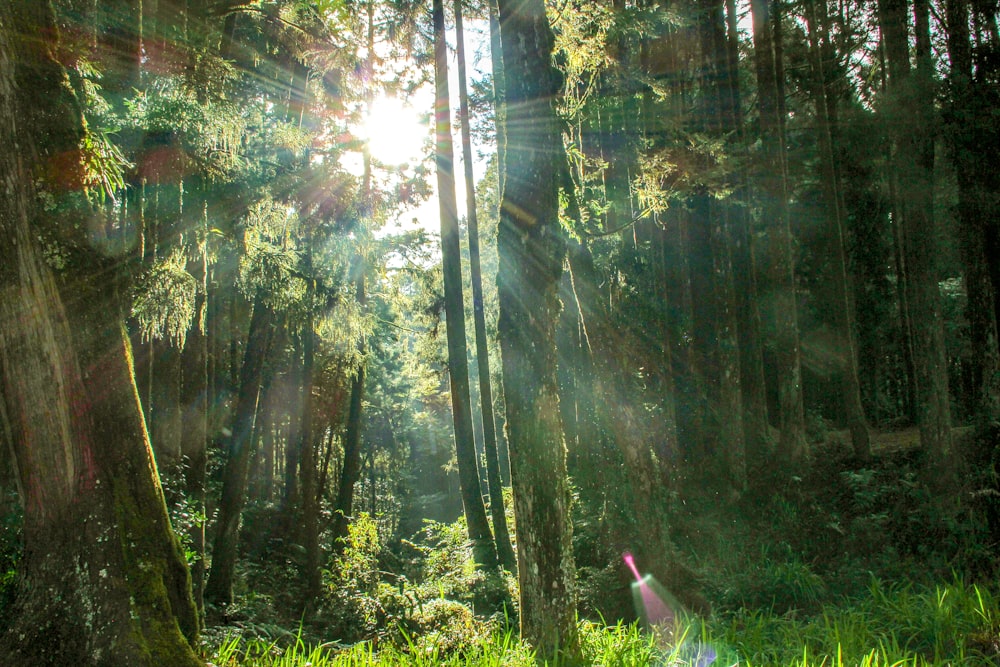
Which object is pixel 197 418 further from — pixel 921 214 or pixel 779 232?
pixel 921 214

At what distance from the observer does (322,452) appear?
27.8m

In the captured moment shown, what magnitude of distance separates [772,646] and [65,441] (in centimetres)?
596

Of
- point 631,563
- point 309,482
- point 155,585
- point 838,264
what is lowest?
point 631,563

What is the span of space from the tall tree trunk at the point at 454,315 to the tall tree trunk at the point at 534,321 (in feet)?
25.7

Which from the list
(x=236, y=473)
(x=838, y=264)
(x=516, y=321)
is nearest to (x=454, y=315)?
(x=236, y=473)

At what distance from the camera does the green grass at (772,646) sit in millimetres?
4879

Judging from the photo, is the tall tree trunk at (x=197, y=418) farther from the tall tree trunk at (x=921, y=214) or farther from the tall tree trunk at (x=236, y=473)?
the tall tree trunk at (x=921, y=214)

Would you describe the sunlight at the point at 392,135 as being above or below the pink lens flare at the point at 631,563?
above

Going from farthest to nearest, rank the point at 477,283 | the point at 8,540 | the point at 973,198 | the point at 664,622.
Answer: the point at 477,283
the point at 973,198
the point at 8,540
the point at 664,622

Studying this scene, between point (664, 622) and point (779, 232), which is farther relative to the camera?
point (779, 232)

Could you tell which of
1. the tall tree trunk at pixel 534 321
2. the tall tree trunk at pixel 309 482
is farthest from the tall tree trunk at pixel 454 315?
the tall tree trunk at pixel 534 321

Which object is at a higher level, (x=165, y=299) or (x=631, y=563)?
(x=165, y=299)

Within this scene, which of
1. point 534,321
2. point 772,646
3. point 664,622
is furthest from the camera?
point 664,622

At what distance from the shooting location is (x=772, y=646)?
5766 millimetres
